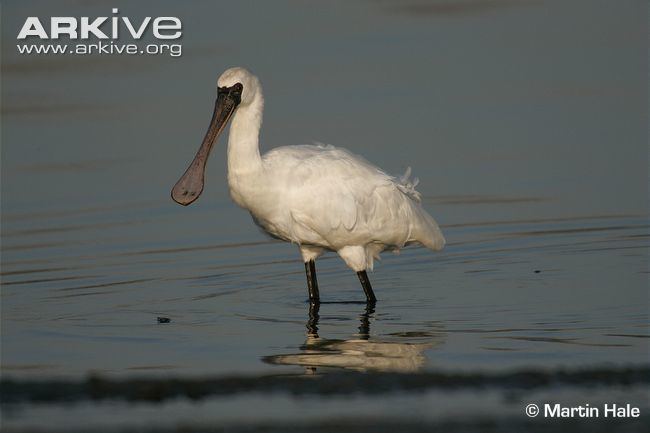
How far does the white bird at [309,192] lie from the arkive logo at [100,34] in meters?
10.0

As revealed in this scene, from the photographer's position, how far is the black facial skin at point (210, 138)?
41.2 ft

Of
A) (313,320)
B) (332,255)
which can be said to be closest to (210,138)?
(313,320)

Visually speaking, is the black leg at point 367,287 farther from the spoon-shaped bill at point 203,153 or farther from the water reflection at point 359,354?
the spoon-shaped bill at point 203,153

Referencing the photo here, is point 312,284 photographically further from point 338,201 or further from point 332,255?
point 332,255

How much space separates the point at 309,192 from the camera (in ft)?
40.2

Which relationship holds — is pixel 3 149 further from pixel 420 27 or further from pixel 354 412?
pixel 354 412

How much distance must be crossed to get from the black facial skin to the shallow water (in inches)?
34.9

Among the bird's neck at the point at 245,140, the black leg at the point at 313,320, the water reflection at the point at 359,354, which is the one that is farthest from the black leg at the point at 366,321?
the bird's neck at the point at 245,140

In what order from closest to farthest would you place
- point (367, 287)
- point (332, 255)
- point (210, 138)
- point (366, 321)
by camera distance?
point (366, 321) < point (367, 287) < point (210, 138) < point (332, 255)

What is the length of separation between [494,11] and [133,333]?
14939 millimetres

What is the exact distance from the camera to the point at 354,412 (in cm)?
802

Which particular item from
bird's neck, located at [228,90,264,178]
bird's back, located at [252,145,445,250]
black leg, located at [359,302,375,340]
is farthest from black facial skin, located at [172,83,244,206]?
black leg, located at [359,302,375,340]

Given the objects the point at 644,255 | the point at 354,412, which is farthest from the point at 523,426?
the point at 644,255

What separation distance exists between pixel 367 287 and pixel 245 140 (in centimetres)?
163
